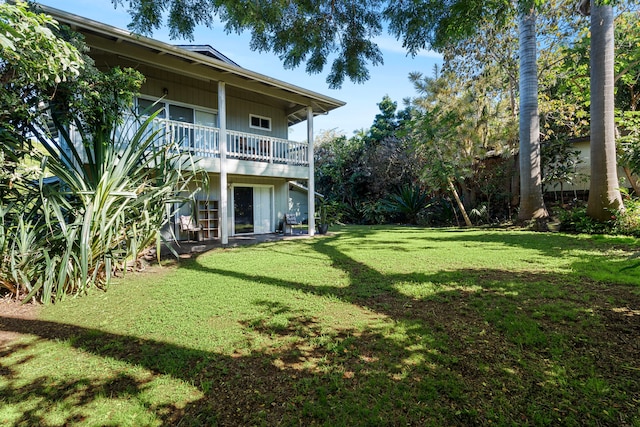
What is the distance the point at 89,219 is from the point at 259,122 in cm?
919

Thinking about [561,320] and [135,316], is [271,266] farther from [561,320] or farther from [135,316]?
[561,320]

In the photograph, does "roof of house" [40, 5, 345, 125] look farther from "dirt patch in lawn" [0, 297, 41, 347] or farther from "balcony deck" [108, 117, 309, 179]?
"dirt patch in lawn" [0, 297, 41, 347]

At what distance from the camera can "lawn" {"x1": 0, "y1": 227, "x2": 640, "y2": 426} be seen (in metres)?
2.08

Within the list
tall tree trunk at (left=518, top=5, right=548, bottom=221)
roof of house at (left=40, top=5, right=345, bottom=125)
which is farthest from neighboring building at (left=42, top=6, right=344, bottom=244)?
tall tree trunk at (left=518, top=5, right=548, bottom=221)

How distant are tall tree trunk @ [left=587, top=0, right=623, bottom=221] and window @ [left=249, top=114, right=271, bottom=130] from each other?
1062cm

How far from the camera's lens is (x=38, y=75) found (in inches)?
156

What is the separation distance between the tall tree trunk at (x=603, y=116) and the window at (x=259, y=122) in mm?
10624

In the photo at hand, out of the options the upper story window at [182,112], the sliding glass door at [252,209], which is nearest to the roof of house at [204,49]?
the upper story window at [182,112]

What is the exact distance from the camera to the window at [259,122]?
12.2m

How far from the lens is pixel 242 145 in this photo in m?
11.3

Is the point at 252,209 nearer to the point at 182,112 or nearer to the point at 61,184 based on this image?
the point at 182,112

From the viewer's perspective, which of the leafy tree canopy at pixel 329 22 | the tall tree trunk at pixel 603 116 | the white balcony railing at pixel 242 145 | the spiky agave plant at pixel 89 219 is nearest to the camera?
the leafy tree canopy at pixel 329 22

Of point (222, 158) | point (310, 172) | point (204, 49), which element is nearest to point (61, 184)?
point (222, 158)

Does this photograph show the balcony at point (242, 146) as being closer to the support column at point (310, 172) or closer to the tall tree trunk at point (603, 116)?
the support column at point (310, 172)
